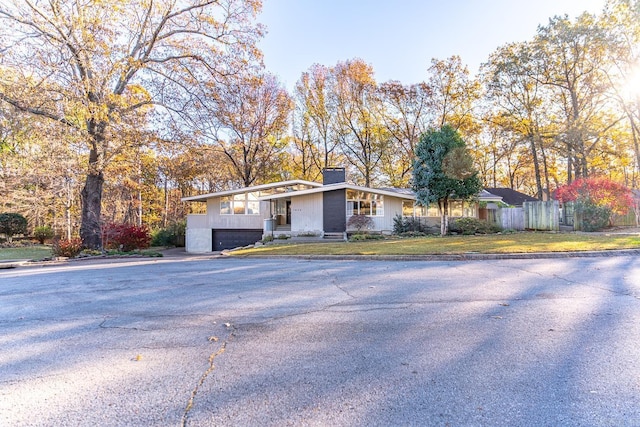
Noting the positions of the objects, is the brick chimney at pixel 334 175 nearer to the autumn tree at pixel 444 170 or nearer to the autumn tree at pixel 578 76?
the autumn tree at pixel 444 170

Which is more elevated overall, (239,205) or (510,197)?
(510,197)

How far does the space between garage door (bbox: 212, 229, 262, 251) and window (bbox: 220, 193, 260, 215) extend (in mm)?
1293

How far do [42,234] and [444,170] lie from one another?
28.4 meters

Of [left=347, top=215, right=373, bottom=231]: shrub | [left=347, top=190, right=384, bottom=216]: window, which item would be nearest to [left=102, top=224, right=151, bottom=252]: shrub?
[left=347, top=215, right=373, bottom=231]: shrub

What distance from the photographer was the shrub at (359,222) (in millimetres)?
21219

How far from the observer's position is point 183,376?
2893 millimetres

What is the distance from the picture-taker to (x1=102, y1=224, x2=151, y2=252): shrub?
1812cm

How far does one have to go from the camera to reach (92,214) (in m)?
17.0

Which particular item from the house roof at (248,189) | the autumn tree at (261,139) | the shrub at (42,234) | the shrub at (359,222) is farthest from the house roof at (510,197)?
the shrub at (42,234)

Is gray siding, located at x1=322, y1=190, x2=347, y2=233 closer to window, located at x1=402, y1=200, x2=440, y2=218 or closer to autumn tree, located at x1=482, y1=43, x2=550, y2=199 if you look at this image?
window, located at x1=402, y1=200, x2=440, y2=218

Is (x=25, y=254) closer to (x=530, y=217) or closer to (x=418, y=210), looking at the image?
(x=418, y=210)

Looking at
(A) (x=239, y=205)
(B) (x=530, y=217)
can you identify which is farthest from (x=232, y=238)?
(B) (x=530, y=217)

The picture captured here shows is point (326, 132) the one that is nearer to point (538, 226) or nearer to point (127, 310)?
point (538, 226)

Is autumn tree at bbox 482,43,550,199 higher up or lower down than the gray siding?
higher up
